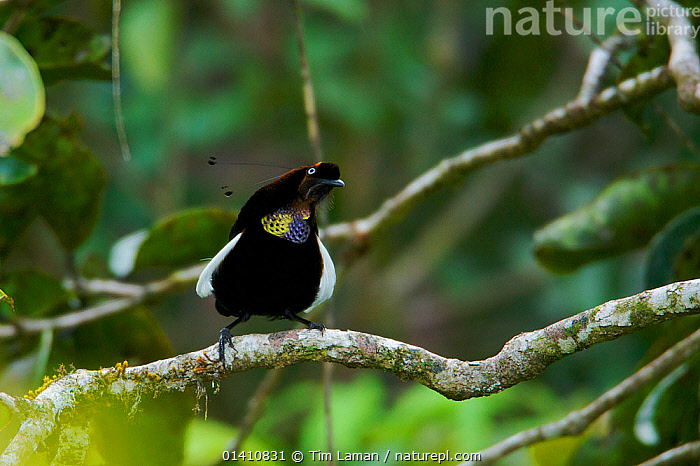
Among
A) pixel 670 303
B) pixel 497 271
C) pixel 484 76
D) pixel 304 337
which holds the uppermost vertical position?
pixel 484 76

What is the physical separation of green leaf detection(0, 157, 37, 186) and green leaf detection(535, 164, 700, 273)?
1.77 m

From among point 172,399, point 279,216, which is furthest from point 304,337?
point 172,399

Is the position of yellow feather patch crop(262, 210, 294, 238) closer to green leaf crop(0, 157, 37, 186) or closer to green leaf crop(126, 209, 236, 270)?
green leaf crop(126, 209, 236, 270)

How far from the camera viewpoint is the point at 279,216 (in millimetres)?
2111

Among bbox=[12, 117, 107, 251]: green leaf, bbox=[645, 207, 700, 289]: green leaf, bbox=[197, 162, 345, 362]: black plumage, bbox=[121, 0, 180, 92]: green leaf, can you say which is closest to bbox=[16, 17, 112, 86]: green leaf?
bbox=[12, 117, 107, 251]: green leaf

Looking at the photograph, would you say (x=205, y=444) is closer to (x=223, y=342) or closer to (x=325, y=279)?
(x=325, y=279)

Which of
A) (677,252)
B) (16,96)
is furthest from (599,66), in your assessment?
(16,96)

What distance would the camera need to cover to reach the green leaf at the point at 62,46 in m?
2.58

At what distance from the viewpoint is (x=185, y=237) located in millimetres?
2771

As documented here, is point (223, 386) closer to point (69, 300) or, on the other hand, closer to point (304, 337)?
point (69, 300)

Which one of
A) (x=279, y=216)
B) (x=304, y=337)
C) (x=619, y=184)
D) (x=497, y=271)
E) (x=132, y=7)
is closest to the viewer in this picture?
(x=304, y=337)

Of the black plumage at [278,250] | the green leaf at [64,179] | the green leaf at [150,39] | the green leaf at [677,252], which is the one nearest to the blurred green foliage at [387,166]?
the green leaf at [150,39]

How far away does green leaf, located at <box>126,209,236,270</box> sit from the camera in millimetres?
2713

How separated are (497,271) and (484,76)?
5.28 ft
